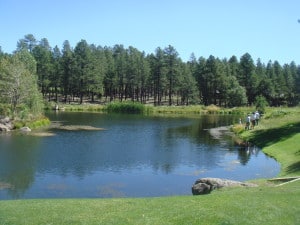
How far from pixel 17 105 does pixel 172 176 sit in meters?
46.3

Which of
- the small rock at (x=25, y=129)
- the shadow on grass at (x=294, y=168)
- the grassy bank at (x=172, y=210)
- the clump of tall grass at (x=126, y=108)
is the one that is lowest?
the shadow on grass at (x=294, y=168)

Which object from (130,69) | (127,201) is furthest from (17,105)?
(130,69)

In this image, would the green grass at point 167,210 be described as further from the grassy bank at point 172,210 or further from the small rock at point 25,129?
the small rock at point 25,129

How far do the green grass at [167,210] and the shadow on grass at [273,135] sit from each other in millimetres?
29943

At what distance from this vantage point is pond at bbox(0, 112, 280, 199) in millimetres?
30812

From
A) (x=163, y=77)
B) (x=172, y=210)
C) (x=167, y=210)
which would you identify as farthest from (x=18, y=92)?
(x=163, y=77)

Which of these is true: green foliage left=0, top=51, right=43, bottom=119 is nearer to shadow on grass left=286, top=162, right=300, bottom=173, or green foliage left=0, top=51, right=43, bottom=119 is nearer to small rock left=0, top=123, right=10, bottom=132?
small rock left=0, top=123, right=10, bottom=132

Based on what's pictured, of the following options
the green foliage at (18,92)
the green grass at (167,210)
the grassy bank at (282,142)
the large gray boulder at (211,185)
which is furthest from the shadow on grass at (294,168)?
the green foliage at (18,92)

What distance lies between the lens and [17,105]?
2921 inches

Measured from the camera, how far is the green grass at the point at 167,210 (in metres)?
17.1

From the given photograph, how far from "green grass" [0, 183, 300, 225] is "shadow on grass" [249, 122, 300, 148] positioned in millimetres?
29943

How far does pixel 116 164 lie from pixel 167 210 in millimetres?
21962

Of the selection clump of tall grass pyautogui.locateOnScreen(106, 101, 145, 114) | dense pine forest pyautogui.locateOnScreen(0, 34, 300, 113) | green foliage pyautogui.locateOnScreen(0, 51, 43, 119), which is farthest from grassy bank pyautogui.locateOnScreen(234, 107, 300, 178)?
dense pine forest pyautogui.locateOnScreen(0, 34, 300, 113)

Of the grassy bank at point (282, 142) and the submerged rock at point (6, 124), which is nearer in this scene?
the grassy bank at point (282, 142)
